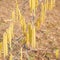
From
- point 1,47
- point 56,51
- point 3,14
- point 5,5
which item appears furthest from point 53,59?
point 5,5

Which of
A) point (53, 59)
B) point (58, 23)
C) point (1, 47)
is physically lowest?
point (53, 59)

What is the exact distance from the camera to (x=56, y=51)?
192 centimetres

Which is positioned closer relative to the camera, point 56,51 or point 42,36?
point 56,51

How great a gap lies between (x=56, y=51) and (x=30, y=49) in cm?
23

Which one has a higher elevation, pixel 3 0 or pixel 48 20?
pixel 3 0

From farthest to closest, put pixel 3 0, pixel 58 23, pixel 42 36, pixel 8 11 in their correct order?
pixel 3 0 < pixel 8 11 < pixel 58 23 < pixel 42 36

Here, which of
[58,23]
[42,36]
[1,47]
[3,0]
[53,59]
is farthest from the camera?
[3,0]

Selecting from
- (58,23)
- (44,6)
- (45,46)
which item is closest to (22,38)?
(45,46)

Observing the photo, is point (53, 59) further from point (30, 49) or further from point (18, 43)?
point (18, 43)

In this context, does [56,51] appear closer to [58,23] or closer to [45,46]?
[45,46]

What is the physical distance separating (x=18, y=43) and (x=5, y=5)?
0.78 m

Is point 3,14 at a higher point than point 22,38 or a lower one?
higher

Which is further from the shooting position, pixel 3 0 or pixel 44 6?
pixel 3 0

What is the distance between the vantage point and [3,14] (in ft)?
8.00
